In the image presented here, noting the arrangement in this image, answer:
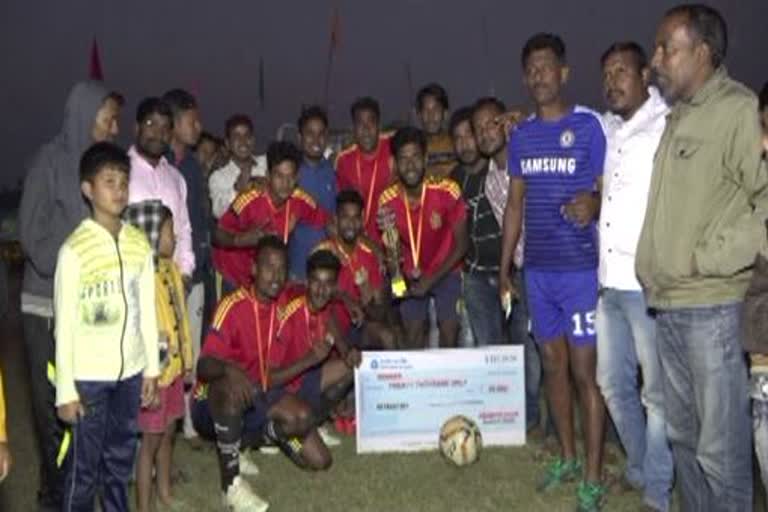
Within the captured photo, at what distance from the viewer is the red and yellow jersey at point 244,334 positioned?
679 centimetres

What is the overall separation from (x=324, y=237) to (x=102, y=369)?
313 centimetres

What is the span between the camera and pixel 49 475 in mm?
5855

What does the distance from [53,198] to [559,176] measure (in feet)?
9.89

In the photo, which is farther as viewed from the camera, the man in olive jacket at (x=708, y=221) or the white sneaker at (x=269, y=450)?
the white sneaker at (x=269, y=450)

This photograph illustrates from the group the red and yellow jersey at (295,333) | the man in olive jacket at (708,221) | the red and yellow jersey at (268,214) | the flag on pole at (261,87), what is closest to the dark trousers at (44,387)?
the red and yellow jersey at (295,333)

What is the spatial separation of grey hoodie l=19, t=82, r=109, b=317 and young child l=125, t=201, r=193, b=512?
2.02ft

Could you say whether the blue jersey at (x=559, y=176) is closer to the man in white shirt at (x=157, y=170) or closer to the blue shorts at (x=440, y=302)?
the blue shorts at (x=440, y=302)

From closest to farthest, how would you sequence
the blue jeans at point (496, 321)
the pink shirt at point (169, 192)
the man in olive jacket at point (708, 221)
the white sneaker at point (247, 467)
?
the man in olive jacket at point (708, 221) → the pink shirt at point (169, 192) → the white sneaker at point (247, 467) → the blue jeans at point (496, 321)

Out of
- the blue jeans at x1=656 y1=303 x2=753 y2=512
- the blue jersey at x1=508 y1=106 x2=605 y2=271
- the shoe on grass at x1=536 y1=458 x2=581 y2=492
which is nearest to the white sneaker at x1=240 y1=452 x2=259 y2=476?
the shoe on grass at x1=536 y1=458 x2=581 y2=492

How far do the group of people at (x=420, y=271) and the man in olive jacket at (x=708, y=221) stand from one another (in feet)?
0.03

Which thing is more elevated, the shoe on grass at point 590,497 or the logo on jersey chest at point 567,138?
the logo on jersey chest at point 567,138

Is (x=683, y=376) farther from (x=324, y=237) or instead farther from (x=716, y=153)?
(x=324, y=237)

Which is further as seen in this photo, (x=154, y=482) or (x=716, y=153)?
(x=154, y=482)

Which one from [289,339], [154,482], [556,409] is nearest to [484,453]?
[556,409]
